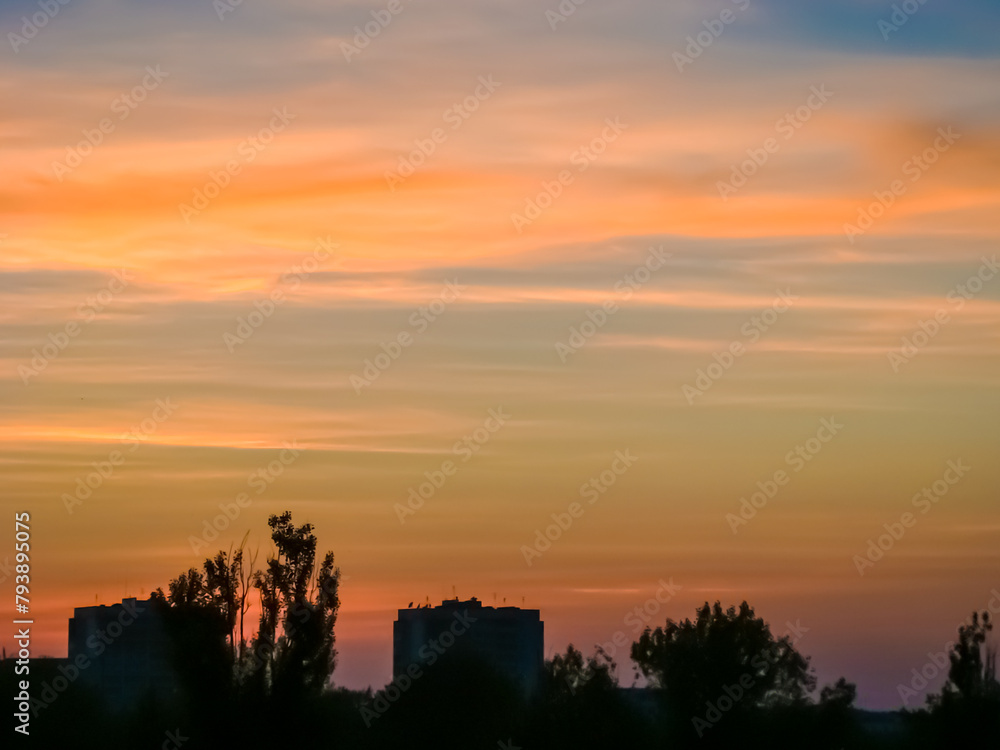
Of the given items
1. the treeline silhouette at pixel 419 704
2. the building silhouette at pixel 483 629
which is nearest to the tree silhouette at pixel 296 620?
the treeline silhouette at pixel 419 704

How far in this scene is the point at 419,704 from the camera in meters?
60.1

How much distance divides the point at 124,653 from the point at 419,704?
4259cm

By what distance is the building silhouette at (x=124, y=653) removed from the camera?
59.2 meters

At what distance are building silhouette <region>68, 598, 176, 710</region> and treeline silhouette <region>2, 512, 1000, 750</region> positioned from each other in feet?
4.95

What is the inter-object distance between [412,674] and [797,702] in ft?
56.8

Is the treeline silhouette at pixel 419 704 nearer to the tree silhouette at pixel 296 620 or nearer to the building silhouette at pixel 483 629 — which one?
the tree silhouette at pixel 296 620

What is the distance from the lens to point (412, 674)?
61969 millimetres

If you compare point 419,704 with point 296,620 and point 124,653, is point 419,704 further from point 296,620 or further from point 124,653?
point 124,653

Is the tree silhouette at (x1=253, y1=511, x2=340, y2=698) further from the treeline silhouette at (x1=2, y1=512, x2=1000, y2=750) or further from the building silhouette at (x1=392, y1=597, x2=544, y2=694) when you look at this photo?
the building silhouette at (x1=392, y1=597, x2=544, y2=694)

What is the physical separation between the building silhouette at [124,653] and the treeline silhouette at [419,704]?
151cm

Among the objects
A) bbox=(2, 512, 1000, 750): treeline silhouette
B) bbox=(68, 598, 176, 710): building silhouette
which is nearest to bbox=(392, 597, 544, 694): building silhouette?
bbox=(68, 598, 176, 710): building silhouette

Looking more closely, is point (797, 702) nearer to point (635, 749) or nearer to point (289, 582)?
point (635, 749)

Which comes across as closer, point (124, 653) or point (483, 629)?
point (124, 653)

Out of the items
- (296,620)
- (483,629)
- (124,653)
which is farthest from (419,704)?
(483,629)
